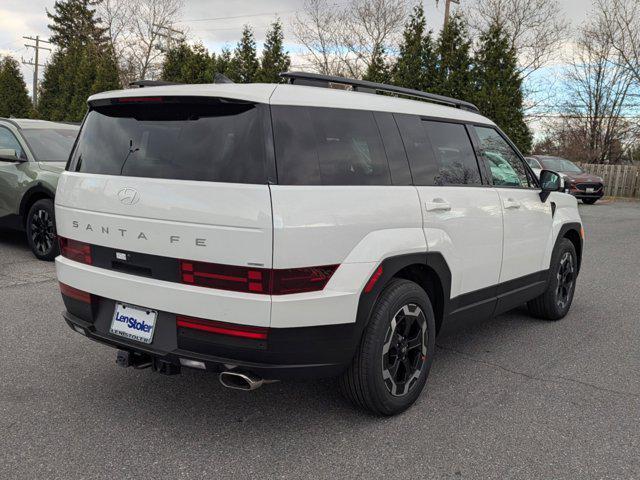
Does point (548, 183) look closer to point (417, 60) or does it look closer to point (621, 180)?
point (417, 60)

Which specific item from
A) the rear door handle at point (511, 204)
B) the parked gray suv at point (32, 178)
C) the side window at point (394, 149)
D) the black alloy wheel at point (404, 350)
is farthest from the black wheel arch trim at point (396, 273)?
the parked gray suv at point (32, 178)

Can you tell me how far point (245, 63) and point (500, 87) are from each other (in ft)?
27.5

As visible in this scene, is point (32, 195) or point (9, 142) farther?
point (9, 142)

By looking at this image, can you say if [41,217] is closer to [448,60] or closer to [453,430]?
[453,430]

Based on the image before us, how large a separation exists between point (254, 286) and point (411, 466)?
1.20 m

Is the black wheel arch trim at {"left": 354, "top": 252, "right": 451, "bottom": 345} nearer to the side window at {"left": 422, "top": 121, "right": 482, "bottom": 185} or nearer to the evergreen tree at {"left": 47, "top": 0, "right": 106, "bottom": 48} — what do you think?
the side window at {"left": 422, "top": 121, "right": 482, "bottom": 185}

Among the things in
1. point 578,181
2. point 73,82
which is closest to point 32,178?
point 578,181

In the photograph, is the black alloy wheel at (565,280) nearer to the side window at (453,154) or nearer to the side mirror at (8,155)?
the side window at (453,154)

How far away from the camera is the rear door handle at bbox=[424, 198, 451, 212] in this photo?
357cm

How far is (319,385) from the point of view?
3.89 metres

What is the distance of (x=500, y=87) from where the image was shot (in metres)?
17.9

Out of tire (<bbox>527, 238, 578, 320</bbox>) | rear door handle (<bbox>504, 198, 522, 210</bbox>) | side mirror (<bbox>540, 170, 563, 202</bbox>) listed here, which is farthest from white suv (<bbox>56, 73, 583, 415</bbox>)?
tire (<bbox>527, 238, 578, 320</bbox>)

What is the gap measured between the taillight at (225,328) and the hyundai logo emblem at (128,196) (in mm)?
653

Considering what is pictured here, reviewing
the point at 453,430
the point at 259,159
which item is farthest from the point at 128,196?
the point at 453,430
